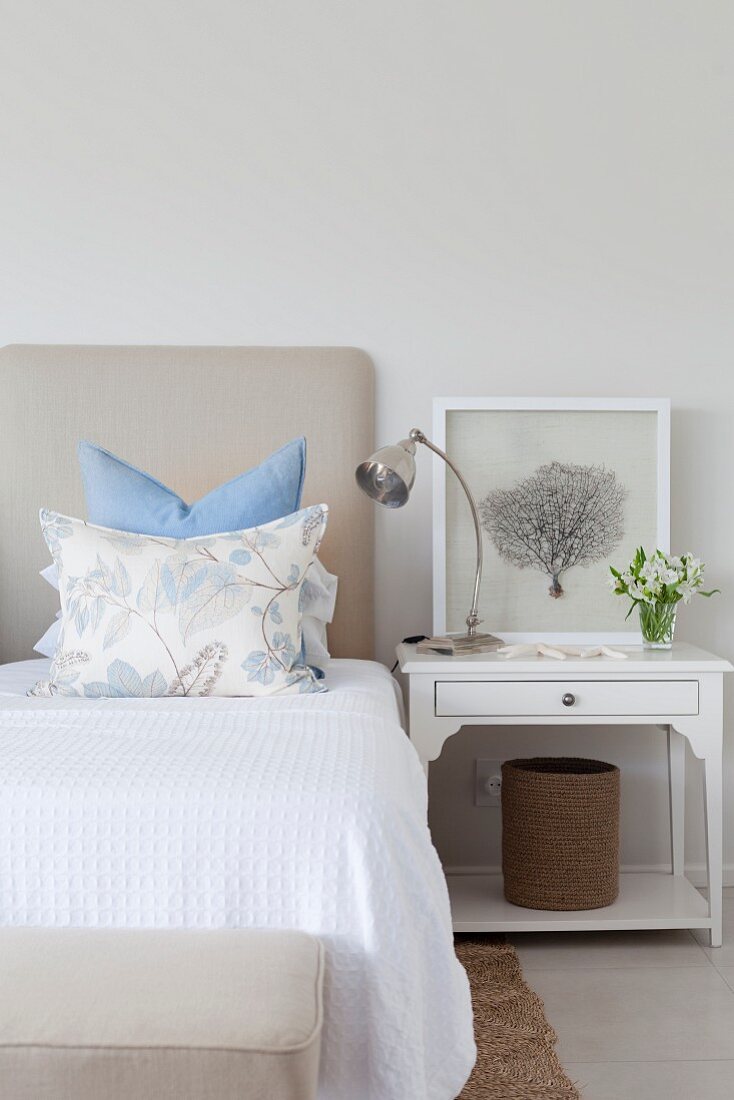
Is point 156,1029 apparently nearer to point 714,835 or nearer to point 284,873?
point 284,873

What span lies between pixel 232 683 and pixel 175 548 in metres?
0.28

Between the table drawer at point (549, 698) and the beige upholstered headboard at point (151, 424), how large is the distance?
0.57 m

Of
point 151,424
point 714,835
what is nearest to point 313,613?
point 151,424

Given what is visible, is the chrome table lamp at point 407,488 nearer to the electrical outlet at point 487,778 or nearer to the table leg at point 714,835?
the electrical outlet at point 487,778

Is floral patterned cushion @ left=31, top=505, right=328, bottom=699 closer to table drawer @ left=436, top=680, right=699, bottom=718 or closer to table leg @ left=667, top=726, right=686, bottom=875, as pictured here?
table drawer @ left=436, top=680, right=699, bottom=718

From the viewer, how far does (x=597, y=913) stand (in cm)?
242

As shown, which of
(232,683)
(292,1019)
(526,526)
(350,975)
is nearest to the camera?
(292,1019)

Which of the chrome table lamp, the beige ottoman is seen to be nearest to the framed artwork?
the chrome table lamp

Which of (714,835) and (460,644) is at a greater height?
(460,644)

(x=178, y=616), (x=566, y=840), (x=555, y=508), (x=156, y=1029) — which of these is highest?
(x=555, y=508)

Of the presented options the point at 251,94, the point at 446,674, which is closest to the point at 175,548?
the point at 446,674

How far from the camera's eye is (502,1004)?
2.08m

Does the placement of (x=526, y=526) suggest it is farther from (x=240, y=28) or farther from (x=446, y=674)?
(x=240, y=28)

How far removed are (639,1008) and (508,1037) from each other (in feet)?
1.06
